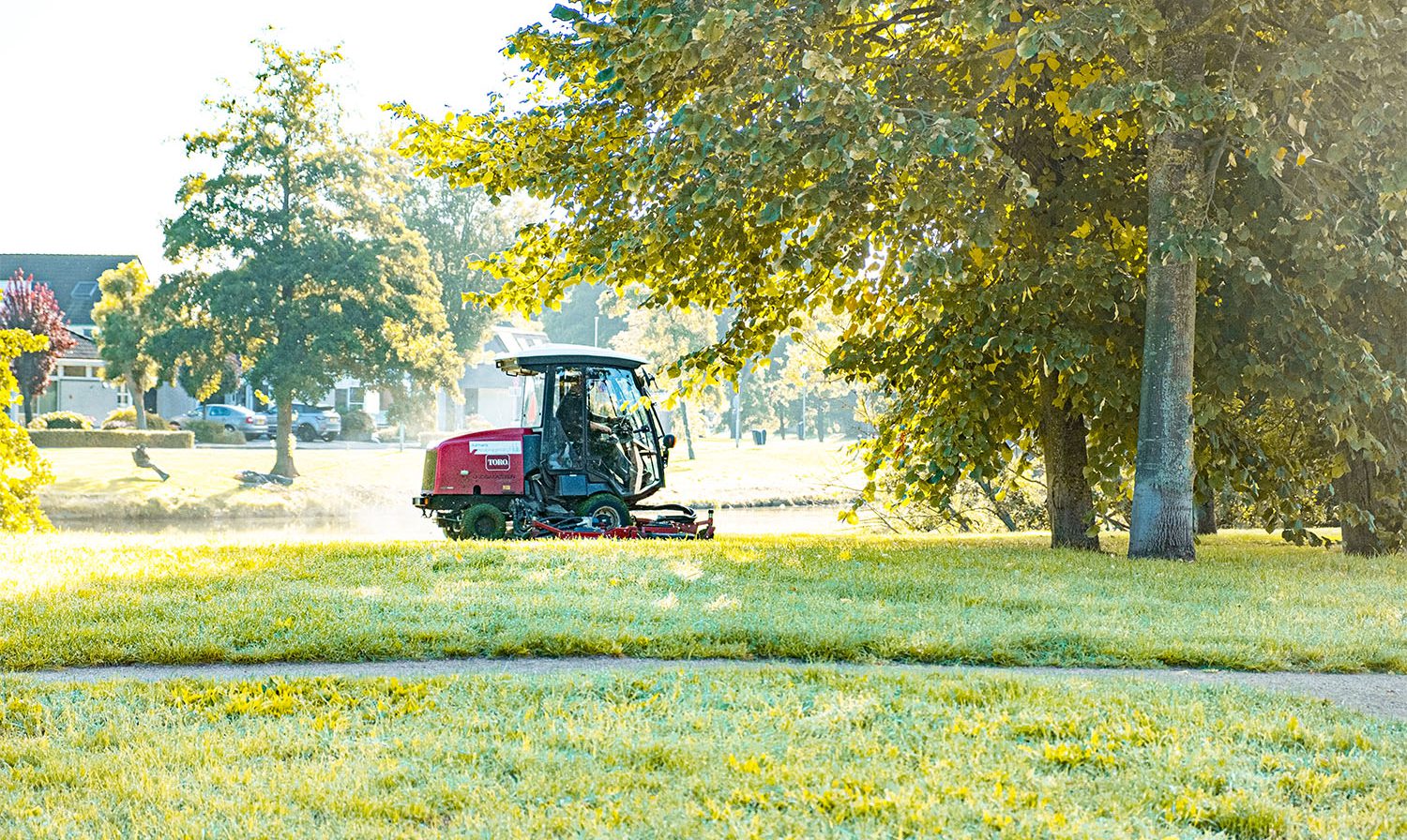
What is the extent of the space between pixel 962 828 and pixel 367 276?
34.9 m

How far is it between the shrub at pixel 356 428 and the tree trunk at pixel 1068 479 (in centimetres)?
4521

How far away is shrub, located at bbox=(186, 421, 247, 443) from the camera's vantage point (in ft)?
163

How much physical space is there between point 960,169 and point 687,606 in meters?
4.64

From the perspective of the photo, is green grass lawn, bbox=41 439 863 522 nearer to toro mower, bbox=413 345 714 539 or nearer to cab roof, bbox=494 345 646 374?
toro mower, bbox=413 345 714 539

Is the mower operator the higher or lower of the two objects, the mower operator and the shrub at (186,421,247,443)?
the higher

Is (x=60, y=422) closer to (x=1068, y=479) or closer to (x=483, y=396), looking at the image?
(x=483, y=396)

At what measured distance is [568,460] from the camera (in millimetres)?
16234

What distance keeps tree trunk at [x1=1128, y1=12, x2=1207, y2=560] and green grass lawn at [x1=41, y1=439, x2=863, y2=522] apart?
43.8 feet

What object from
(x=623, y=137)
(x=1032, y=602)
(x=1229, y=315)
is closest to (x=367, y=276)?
(x=623, y=137)

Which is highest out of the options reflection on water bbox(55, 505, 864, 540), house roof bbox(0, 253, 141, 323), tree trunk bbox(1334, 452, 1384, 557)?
house roof bbox(0, 253, 141, 323)

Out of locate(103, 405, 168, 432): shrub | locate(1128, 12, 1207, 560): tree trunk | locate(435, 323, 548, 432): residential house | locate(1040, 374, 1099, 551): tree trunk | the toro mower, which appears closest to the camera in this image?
locate(1128, 12, 1207, 560): tree trunk

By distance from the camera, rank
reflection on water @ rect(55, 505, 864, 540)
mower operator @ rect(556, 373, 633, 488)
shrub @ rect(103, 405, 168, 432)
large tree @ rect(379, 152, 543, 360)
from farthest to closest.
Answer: large tree @ rect(379, 152, 543, 360), shrub @ rect(103, 405, 168, 432), reflection on water @ rect(55, 505, 864, 540), mower operator @ rect(556, 373, 633, 488)

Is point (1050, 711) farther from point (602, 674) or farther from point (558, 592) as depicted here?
point (558, 592)

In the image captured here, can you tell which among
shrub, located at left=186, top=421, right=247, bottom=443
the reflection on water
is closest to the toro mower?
the reflection on water
